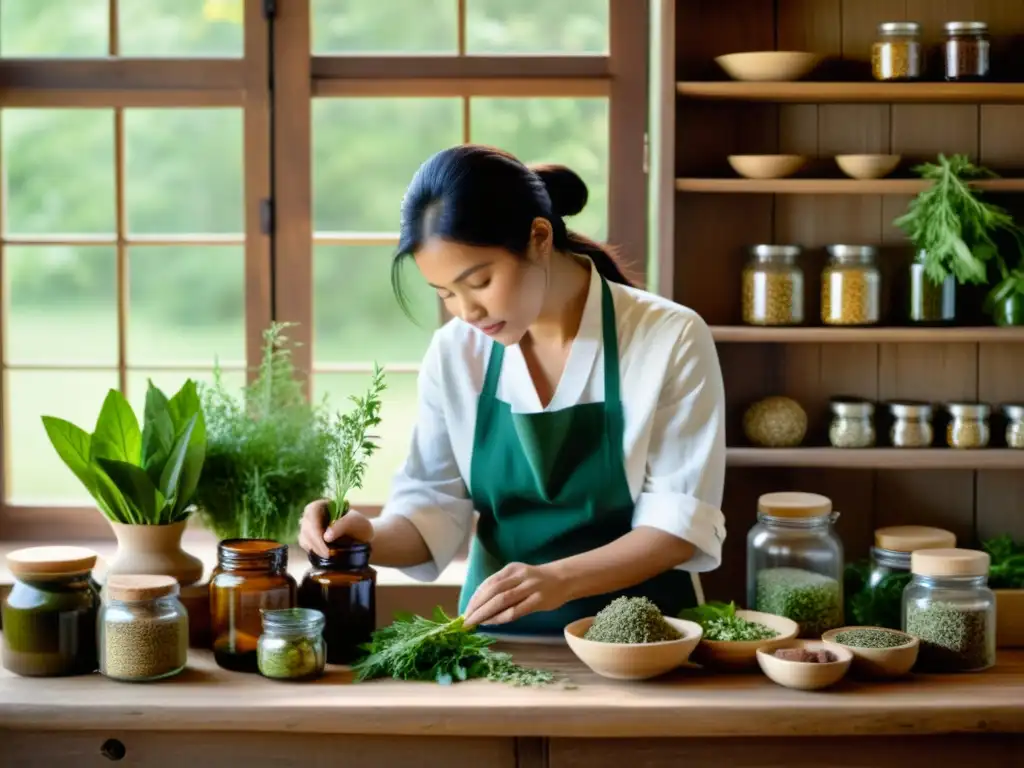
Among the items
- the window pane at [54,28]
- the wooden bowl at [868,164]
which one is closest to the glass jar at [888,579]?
the wooden bowl at [868,164]

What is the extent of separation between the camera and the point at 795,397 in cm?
337

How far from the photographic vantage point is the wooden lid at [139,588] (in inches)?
83.0

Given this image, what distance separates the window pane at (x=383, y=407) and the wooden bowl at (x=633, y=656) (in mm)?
1212

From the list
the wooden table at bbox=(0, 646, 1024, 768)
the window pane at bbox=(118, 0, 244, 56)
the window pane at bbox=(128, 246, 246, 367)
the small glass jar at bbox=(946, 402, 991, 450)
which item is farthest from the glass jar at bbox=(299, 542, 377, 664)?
the window pane at bbox=(118, 0, 244, 56)

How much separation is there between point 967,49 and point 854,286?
0.61m

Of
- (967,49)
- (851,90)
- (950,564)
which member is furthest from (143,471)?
(967,49)

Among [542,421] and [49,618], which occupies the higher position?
[542,421]

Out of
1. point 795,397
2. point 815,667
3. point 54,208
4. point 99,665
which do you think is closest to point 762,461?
point 795,397

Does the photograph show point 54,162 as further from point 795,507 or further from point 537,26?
point 795,507

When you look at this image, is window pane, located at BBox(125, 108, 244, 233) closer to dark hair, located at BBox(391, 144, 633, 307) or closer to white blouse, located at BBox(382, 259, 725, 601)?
white blouse, located at BBox(382, 259, 725, 601)

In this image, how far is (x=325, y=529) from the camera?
2.28 m

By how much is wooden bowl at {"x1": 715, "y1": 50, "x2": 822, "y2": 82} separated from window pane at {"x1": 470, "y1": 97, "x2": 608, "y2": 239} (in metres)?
0.45

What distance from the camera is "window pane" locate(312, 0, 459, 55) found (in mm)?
3414

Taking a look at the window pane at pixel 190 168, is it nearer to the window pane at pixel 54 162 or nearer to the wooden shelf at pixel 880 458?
the window pane at pixel 54 162
